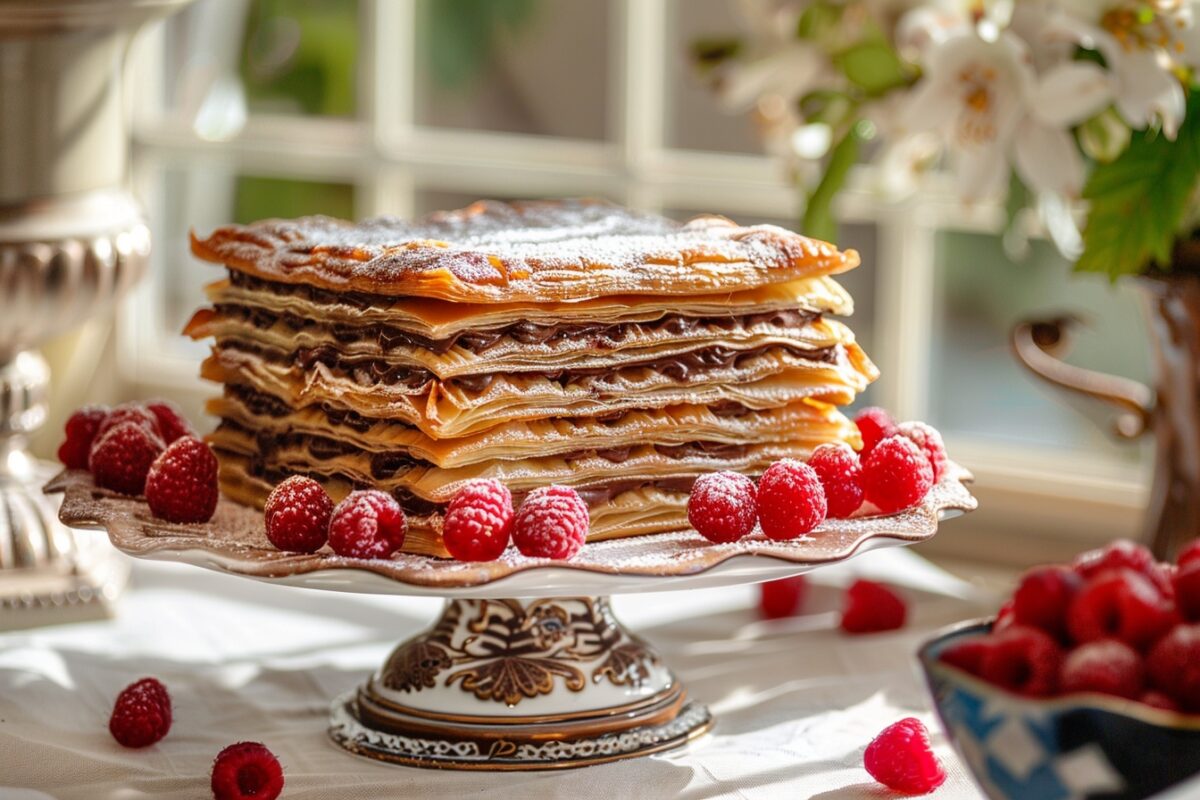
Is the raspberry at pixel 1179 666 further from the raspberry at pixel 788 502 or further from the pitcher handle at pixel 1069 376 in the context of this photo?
the pitcher handle at pixel 1069 376

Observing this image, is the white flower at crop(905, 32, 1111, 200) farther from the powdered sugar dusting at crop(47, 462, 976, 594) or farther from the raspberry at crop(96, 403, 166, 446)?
the raspberry at crop(96, 403, 166, 446)

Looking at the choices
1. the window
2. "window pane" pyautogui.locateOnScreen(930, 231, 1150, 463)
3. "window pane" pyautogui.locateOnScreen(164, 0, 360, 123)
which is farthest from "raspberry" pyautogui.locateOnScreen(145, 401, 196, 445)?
"window pane" pyautogui.locateOnScreen(164, 0, 360, 123)

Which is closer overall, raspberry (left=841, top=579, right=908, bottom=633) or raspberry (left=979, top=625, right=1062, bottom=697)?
raspberry (left=979, top=625, right=1062, bottom=697)

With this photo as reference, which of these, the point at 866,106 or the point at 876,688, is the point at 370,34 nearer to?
the point at 866,106

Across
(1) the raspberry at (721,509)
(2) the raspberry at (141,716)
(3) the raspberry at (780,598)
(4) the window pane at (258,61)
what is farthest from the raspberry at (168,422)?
(4) the window pane at (258,61)

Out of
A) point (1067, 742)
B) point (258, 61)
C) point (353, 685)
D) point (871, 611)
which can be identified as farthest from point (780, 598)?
point (258, 61)

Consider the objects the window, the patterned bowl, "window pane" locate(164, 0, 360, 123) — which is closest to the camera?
the patterned bowl

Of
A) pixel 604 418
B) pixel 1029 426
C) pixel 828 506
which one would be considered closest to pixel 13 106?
pixel 604 418
